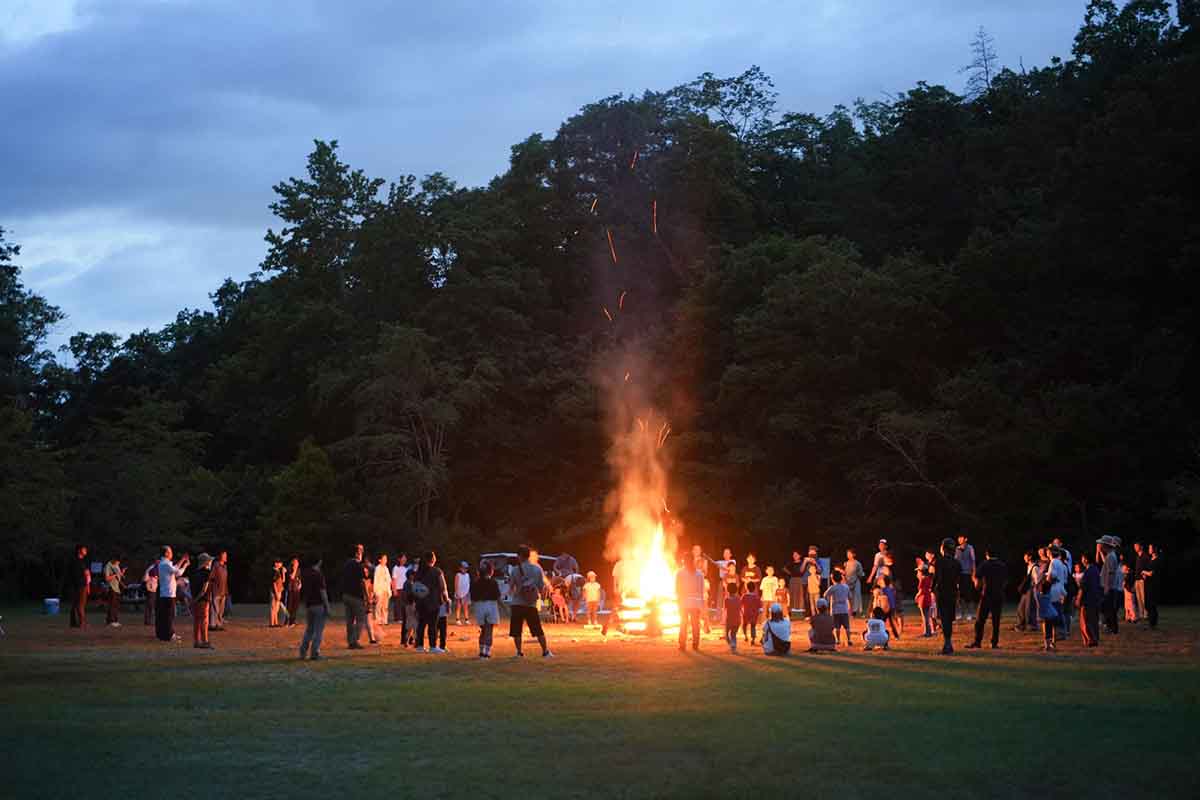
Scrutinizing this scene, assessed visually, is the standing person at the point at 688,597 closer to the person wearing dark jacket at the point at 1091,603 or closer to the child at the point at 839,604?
the child at the point at 839,604

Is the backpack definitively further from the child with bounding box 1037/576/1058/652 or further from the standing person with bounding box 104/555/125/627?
the standing person with bounding box 104/555/125/627

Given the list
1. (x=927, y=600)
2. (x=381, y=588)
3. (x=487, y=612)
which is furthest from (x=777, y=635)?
(x=381, y=588)

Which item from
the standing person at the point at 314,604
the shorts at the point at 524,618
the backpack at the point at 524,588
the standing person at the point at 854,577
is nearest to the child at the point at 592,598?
the standing person at the point at 854,577

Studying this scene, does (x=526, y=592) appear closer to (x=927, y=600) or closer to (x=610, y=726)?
(x=610, y=726)

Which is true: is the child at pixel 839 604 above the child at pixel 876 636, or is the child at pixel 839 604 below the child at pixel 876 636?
above

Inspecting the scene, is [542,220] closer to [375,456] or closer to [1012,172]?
[375,456]

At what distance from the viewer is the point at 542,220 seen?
6631 centimetres

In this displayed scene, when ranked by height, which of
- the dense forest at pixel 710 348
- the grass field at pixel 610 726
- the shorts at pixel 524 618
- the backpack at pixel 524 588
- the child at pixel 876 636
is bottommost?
the grass field at pixel 610 726

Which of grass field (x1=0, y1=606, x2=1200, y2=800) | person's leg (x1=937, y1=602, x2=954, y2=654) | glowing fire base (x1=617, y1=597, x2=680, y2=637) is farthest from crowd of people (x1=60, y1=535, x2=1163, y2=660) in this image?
grass field (x1=0, y1=606, x2=1200, y2=800)

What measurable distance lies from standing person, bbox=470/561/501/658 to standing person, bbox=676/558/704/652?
10.5 feet

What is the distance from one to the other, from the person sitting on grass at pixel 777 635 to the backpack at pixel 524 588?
3.88m

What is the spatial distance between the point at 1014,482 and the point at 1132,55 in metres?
22.2

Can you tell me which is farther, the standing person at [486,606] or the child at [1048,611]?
the child at [1048,611]

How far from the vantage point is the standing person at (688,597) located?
21547 mm
